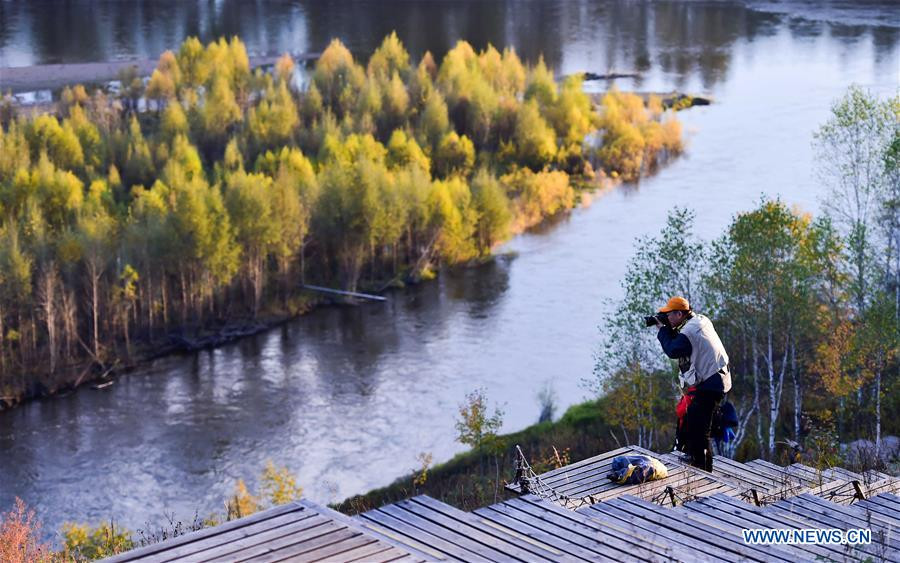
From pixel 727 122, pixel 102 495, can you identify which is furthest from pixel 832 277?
pixel 727 122

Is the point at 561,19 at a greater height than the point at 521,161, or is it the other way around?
the point at 561,19

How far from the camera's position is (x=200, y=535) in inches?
338

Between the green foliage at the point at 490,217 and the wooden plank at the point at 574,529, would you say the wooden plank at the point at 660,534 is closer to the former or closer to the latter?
the wooden plank at the point at 574,529

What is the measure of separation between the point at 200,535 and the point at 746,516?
13.9ft

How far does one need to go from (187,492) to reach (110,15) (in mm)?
68055

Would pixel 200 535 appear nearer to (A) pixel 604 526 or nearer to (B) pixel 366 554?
(B) pixel 366 554

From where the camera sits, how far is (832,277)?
2702 cm

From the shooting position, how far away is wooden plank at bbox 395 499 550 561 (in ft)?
29.1

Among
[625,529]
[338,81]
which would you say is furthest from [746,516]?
[338,81]

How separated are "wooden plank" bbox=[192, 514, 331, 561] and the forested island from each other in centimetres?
2610

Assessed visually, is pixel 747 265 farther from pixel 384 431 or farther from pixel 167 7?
pixel 167 7

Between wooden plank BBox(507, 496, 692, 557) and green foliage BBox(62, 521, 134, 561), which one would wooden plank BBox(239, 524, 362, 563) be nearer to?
wooden plank BBox(507, 496, 692, 557)

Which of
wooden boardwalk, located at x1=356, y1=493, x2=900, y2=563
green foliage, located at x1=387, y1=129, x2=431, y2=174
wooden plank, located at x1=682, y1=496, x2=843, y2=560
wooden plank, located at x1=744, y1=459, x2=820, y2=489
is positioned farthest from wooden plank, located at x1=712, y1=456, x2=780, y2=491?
green foliage, located at x1=387, y1=129, x2=431, y2=174

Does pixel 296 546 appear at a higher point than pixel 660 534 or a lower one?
higher
